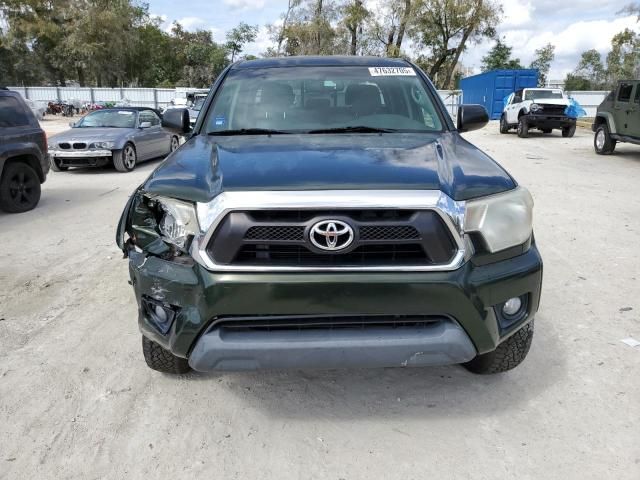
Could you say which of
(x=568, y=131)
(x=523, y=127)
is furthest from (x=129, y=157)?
(x=568, y=131)

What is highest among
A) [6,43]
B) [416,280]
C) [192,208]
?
[6,43]

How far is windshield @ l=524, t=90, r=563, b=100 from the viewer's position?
2033 cm

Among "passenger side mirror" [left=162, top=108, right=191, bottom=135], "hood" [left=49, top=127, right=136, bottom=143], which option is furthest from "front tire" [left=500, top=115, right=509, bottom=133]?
"passenger side mirror" [left=162, top=108, right=191, bottom=135]

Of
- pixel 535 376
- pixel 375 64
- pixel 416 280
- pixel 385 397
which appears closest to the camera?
pixel 416 280

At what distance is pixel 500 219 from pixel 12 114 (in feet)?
24.1

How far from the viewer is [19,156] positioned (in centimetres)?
788

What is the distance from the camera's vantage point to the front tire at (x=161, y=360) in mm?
3066

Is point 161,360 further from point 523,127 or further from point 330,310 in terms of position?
point 523,127

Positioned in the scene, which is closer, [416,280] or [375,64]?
[416,280]

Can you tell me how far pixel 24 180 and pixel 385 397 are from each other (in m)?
6.97

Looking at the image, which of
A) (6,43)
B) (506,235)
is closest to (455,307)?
(506,235)

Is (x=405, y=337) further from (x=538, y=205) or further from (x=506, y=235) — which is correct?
(x=538, y=205)

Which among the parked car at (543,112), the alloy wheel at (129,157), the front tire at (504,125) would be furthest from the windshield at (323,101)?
the front tire at (504,125)

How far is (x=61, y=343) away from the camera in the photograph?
145 inches
